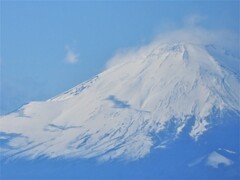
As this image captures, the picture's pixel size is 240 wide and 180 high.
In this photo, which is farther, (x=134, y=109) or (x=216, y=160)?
(x=134, y=109)

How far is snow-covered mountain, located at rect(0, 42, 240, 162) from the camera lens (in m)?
74.7

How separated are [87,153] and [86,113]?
6.94 metres

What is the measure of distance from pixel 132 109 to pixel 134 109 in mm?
197

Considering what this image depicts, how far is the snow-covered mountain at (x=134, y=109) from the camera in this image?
74688mm

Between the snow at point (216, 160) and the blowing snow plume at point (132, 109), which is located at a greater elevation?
the blowing snow plume at point (132, 109)

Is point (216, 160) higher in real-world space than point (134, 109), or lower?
lower

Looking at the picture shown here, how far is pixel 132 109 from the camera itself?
254 feet

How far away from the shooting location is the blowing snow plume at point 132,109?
7475 centimetres

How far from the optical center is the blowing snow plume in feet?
245

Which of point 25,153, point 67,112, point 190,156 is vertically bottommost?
point 190,156

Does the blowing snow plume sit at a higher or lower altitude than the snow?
higher

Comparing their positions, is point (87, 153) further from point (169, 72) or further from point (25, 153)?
point (169, 72)

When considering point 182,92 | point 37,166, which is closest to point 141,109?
point 182,92

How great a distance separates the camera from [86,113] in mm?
79875
